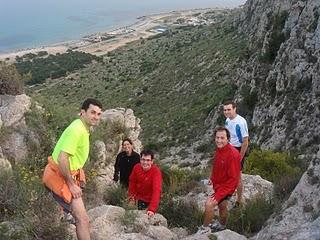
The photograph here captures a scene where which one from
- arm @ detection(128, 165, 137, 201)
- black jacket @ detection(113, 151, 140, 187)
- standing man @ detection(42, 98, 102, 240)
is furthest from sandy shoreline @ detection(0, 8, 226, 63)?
standing man @ detection(42, 98, 102, 240)

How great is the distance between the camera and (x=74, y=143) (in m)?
5.90

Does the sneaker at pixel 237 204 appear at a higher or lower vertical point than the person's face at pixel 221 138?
lower

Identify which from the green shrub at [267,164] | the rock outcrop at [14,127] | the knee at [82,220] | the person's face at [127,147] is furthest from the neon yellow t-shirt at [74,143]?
the green shrub at [267,164]

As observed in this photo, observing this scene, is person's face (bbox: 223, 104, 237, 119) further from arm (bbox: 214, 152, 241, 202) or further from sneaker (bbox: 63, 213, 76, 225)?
sneaker (bbox: 63, 213, 76, 225)

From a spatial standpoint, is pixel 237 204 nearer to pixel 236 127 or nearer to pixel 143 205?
pixel 236 127

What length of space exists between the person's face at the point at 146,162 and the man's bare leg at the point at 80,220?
1778 mm

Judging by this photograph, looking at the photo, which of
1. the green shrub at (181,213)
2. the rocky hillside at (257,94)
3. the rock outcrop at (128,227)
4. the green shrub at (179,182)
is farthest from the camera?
the green shrub at (179,182)

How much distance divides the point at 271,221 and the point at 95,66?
68.9m

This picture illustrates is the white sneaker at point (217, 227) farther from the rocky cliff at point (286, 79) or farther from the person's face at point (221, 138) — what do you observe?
the rocky cliff at point (286, 79)

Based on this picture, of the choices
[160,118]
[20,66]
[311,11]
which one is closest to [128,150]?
[311,11]

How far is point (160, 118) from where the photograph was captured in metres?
32.2

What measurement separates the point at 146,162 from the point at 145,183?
38 cm

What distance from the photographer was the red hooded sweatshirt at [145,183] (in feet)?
25.4

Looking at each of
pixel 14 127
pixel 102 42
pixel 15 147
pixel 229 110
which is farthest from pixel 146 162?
pixel 102 42
